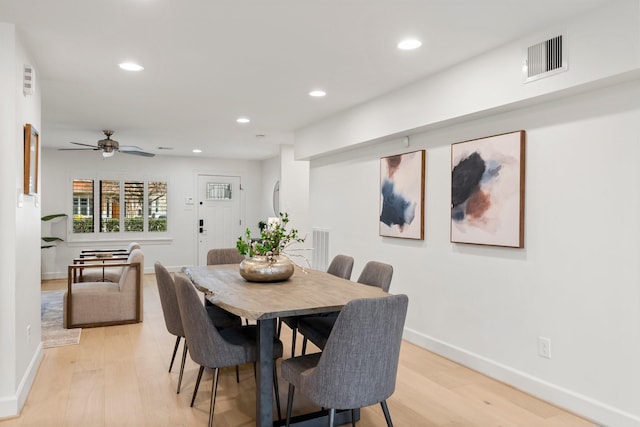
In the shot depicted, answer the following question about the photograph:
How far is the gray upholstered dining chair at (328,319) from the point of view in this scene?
290cm

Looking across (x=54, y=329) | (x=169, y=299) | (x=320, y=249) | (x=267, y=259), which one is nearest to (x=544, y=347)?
(x=267, y=259)

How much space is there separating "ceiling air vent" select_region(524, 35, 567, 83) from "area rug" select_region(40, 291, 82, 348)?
4469mm

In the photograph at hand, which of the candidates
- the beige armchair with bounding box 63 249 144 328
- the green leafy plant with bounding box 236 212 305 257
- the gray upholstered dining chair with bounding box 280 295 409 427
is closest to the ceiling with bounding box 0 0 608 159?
the green leafy plant with bounding box 236 212 305 257

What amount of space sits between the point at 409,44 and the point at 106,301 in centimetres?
405

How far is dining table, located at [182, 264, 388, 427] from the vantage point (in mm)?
2256

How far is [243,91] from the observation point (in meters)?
4.23

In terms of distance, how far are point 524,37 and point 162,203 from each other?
7.65 m

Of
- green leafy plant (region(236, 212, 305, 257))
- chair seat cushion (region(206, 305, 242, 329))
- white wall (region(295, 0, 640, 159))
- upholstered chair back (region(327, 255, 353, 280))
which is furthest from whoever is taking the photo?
upholstered chair back (region(327, 255, 353, 280))

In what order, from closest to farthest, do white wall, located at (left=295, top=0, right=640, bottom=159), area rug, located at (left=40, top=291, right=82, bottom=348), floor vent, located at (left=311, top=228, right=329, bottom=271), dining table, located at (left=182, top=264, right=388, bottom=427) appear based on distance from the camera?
dining table, located at (left=182, top=264, right=388, bottom=427)
white wall, located at (left=295, top=0, right=640, bottom=159)
area rug, located at (left=40, top=291, right=82, bottom=348)
floor vent, located at (left=311, top=228, right=329, bottom=271)

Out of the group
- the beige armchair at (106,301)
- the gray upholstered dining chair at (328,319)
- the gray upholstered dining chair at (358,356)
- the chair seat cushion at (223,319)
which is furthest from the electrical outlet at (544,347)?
the beige armchair at (106,301)

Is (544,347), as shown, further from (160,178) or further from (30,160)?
(160,178)

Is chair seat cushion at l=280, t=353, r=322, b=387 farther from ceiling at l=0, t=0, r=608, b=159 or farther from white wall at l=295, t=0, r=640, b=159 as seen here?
white wall at l=295, t=0, r=640, b=159

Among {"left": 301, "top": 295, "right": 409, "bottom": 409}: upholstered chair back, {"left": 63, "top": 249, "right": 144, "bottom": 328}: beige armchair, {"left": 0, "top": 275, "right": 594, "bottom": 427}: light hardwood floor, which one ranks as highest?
{"left": 301, "top": 295, "right": 409, "bottom": 409}: upholstered chair back

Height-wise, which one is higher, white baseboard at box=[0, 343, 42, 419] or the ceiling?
the ceiling
